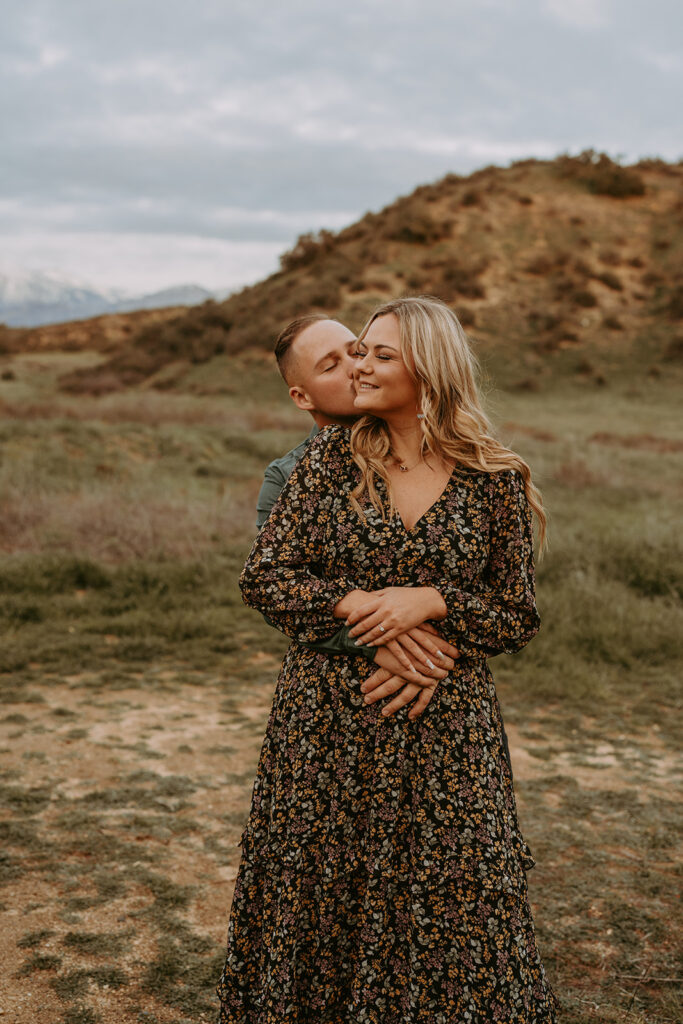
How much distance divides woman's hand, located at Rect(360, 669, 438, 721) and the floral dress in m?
0.04

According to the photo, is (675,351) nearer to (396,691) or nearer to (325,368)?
(325,368)

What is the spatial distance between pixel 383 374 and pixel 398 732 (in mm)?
879

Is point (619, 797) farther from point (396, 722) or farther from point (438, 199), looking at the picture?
point (438, 199)

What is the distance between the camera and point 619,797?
4352 mm

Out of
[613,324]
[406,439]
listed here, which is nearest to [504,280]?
[613,324]

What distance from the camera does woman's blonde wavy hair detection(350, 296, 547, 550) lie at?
2.09 m

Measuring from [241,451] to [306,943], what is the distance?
12404mm

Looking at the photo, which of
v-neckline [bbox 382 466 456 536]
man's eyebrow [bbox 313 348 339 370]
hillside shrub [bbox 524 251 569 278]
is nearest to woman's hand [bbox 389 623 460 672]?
v-neckline [bbox 382 466 456 536]

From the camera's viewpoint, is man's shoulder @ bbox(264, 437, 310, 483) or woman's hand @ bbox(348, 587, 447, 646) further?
man's shoulder @ bbox(264, 437, 310, 483)

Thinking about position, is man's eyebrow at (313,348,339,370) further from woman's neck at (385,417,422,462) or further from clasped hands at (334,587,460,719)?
clasped hands at (334,587,460,719)

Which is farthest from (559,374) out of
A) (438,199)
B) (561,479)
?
(561,479)

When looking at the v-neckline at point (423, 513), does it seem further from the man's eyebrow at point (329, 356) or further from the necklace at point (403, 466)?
the man's eyebrow at point (329, 356)

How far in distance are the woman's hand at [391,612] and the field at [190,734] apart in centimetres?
59

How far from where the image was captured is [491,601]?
7.20ft
